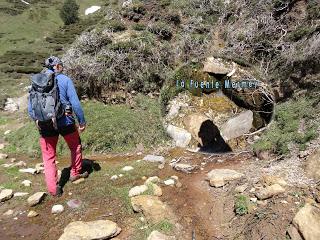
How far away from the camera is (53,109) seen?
5.12 meters

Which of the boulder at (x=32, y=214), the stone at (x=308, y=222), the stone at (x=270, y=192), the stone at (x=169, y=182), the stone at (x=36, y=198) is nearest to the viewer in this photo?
the stone at (x=308, y=222)

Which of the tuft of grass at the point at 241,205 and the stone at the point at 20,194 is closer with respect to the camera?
the tuft of grass at the point at 241,205

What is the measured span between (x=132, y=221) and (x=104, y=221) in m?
0.35

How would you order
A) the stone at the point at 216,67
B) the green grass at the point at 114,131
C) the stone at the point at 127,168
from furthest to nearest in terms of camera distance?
the stone at the point at 216,67 → the green grass at the point at 114,131 → the stone at the point at 127,168

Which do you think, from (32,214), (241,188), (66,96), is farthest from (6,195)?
(241,188)

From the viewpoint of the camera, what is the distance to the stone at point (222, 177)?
17.3 ft

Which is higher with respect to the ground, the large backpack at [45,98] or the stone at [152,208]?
the large backpack at [45,98]

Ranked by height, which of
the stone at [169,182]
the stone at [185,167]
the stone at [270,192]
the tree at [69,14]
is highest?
the tree at [69,14]

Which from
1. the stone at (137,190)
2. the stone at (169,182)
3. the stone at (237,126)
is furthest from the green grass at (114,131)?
the stone at (137,190)

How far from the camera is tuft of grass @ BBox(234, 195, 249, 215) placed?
4.52 m

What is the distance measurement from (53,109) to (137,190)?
1643 millimetres

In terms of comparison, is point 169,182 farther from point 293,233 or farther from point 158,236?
point 293,233

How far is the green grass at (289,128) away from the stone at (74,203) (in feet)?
9.72

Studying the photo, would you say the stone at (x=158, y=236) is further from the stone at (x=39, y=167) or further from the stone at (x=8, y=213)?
the stone at (x=39, y=167)
